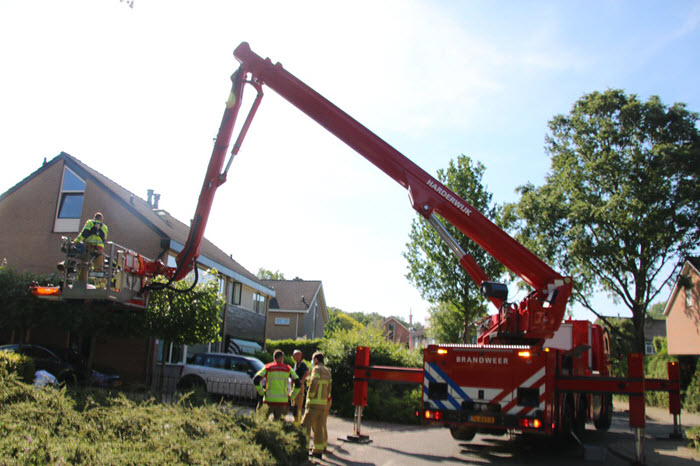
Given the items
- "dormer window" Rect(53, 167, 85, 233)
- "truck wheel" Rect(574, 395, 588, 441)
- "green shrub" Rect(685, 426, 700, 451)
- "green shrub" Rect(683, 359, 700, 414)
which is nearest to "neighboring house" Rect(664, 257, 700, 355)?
"green shrub" Rect(683, 359, 700, 414)

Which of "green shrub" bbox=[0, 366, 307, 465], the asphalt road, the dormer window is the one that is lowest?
the asphalt road

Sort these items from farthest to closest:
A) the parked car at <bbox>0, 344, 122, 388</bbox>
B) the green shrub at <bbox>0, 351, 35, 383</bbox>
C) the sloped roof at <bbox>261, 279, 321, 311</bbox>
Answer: the sloped roof at <bbox>261, 279, 321, 311</bbox>, the parked car at <bbox>0, 344, 122, 388</bbox>, the green shrub at <bbox>0, 351, 35, 383</bbox>

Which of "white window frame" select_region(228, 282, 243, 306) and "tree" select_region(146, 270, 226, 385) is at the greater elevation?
"white window frame" select_region(228, 282, 243, 306)

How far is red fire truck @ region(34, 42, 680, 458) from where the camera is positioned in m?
9.29

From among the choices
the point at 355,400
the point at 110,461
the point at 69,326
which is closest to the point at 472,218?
the point at 355,400

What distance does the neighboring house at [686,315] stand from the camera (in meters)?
32.5

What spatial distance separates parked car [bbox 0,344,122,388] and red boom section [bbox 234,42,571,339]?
30.1 feet

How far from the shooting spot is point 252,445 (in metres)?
7.43

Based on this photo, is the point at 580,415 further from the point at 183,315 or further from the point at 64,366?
the point at 64,366

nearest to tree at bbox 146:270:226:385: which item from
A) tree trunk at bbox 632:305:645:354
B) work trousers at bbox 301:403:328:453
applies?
work trousers at bbox 301:403:328:453

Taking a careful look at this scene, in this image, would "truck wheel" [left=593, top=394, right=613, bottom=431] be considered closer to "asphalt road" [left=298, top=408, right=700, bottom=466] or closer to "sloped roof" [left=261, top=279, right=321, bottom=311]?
"asphalt road" [left=298, top=408, right=700, bottom=466]

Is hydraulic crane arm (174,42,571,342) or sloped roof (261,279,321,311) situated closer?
hydraulic crane arm (174,42,571,342)

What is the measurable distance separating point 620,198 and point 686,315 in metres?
13.4

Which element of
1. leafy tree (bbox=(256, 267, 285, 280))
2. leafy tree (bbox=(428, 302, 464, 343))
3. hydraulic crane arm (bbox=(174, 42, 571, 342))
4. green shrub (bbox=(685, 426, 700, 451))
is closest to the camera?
hydraulic crane arm (bbox=(174, 42, 571, 342))
